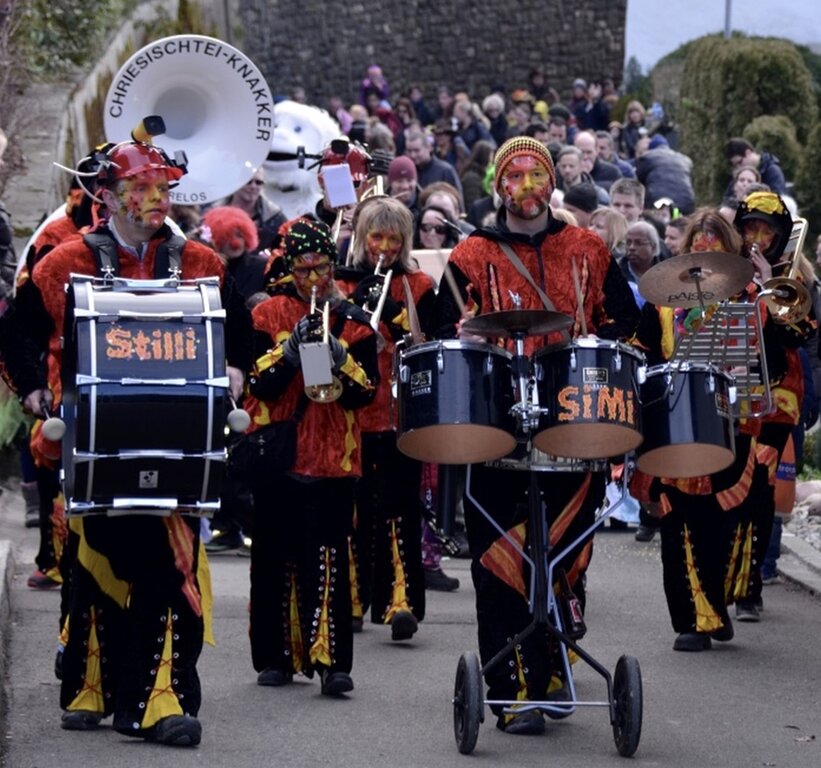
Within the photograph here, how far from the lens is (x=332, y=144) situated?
10578mm

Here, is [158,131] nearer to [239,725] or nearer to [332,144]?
[239,725]

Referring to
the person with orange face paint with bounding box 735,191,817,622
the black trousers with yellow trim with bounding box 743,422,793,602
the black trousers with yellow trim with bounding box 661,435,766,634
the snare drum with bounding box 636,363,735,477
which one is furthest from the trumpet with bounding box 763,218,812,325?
the snare drum with bounding box 636,363,735,477

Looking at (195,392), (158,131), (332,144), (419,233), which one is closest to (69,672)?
(195,392)

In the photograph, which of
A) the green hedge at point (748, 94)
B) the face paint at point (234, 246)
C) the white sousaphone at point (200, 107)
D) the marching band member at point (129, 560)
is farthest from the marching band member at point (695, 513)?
the green hedge at point (748, 94)

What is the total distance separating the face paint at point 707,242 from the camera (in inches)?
354

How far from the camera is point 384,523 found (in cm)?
947

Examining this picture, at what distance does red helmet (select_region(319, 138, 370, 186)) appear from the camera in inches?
416

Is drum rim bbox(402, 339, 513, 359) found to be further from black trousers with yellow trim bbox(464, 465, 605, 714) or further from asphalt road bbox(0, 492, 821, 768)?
asphalt road bbox(0, 492, 821, 768)

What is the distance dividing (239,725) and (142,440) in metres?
1.29

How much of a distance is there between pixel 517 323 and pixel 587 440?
43cm

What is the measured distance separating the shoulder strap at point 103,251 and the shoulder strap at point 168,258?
129 millimetres

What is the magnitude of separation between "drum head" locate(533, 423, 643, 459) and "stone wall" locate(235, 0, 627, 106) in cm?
3195

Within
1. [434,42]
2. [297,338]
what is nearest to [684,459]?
[297,338]

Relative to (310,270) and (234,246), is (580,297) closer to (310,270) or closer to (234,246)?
(310,270)
